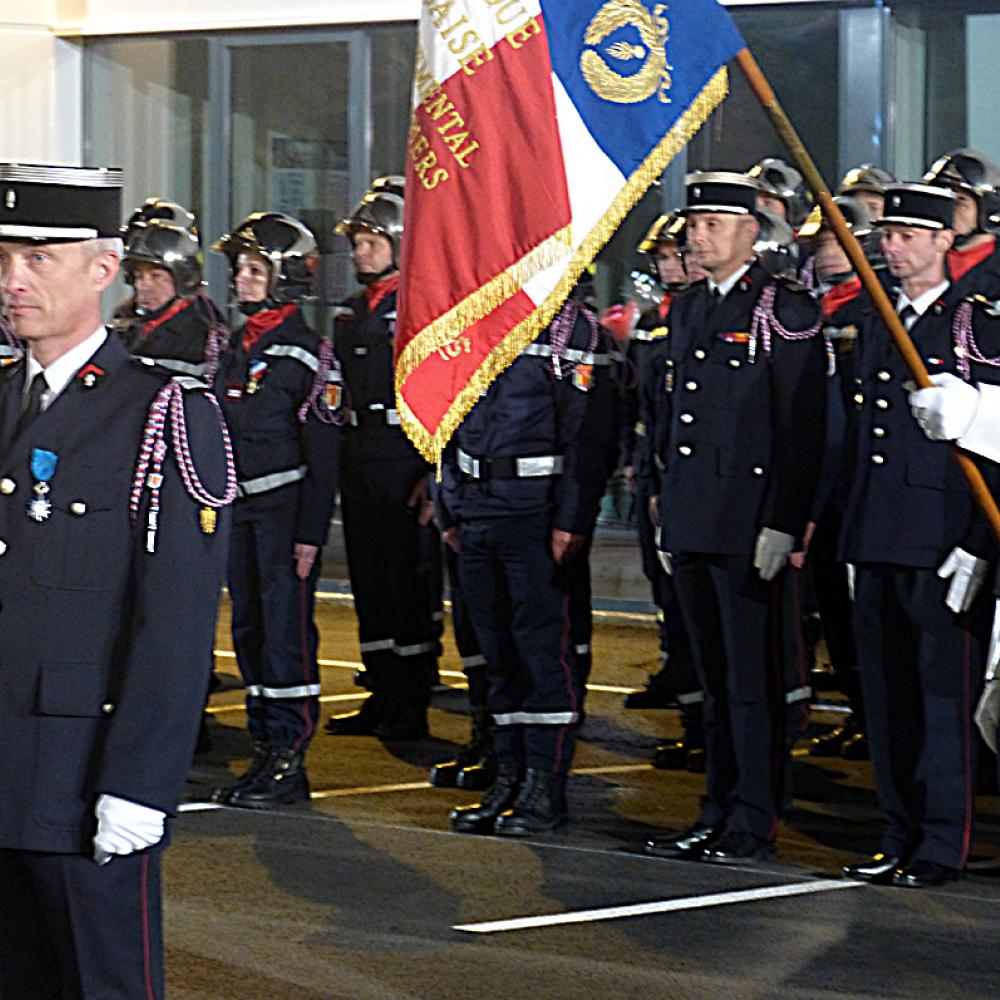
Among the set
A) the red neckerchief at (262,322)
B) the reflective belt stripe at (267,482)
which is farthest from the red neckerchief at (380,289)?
the reflective belt stripe at (267,482)

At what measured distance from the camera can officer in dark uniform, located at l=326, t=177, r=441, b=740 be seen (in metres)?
Result: 7.59

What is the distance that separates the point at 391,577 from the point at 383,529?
19 centimetres

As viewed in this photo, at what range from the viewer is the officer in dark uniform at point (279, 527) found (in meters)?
6.56

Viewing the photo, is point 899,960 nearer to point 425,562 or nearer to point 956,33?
point 425,562

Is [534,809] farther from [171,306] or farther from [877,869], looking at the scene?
[171,306]

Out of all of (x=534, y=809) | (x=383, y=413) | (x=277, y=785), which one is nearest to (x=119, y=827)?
(x=534, y=809)

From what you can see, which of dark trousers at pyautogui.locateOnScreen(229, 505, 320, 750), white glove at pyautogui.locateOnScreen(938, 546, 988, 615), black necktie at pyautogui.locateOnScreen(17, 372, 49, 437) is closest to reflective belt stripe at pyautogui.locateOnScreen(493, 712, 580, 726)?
dark trousers at pyautogui.locateOnScreen(229, 505, 320, 750)

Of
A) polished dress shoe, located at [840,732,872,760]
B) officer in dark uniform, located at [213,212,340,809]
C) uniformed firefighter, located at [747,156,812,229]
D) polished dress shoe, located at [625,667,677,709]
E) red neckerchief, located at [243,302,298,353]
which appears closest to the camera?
officer in dark uniform, located at [213,212,340,809]

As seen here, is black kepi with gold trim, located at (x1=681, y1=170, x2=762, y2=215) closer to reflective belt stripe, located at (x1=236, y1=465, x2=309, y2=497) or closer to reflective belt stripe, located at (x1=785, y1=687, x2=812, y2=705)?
reflective belt stripe, located at (x1=785, y1=687, x2=812, y2=705)

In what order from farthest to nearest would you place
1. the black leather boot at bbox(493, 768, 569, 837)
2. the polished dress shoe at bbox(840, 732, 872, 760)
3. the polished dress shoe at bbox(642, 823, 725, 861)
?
the polished dress shoe at bbox(840, 732, 872, 760) < the black leather boot at bbox(493, 768, 569, 837) < the polished dress shoe at bbox(642, 823, 725, 861)

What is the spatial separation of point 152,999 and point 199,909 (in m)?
2.11

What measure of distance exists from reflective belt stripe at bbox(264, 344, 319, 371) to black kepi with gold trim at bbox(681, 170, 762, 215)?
1528 mm

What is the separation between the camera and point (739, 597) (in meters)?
5.69

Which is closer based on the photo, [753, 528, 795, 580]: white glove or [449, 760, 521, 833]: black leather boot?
[753, 528, 795, 580]: white glove
